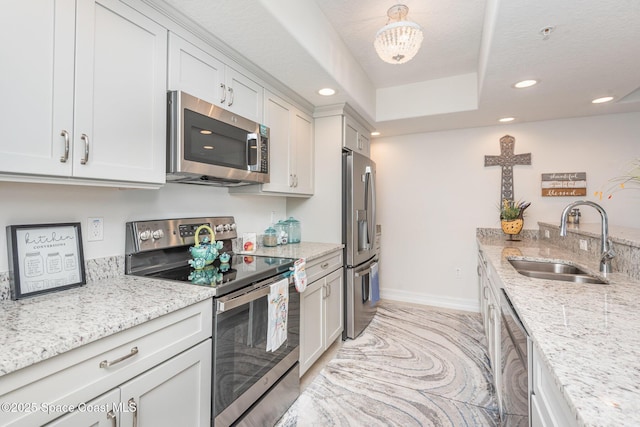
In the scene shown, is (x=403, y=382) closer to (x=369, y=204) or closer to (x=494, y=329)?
(x=494, y=329)

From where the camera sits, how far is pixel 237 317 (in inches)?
55.8

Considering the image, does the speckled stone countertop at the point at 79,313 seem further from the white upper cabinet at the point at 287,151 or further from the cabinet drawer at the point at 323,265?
the white upper cabinet at the point at 287,151

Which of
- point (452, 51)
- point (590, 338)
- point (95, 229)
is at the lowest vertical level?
point (590, 338)

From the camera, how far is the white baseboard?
3.61m

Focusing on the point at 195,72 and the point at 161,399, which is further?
the point at 195,72

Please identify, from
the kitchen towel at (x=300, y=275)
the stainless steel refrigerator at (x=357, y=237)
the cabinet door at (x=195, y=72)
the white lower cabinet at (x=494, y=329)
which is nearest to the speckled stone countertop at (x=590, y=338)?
the white lower cabinet at (x=494, y=329)

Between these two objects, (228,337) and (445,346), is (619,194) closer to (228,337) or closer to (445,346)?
(445,346)

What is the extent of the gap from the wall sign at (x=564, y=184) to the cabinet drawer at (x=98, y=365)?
3.78 metres

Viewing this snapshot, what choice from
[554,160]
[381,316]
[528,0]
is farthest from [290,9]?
[554,160]

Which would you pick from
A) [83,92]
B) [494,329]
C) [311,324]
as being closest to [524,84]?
[494,329]

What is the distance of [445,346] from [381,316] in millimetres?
841

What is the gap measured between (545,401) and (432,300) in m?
3.15

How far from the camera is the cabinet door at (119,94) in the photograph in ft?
3.76

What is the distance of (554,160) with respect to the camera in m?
3.30
